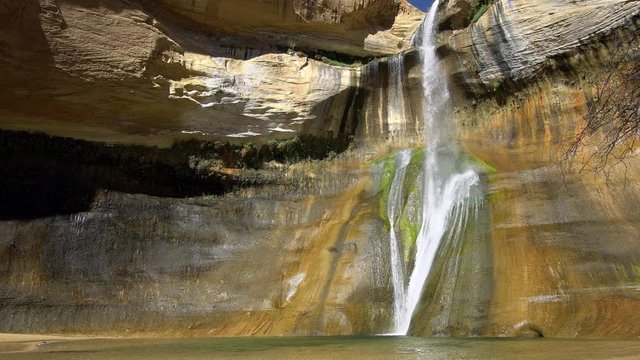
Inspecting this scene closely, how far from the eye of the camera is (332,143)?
16047 mm

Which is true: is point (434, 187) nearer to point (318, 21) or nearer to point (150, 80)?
point (318, 21)

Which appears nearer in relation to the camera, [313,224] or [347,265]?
[347,265]

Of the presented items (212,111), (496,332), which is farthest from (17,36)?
(496,332)

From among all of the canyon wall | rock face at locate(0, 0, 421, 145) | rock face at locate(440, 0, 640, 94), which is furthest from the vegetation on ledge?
rock face at locate(440, 0, 640, 94)

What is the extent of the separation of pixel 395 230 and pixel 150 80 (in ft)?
22.9

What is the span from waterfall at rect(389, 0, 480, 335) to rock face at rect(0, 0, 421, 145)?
2.32m

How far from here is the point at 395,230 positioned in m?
12.9

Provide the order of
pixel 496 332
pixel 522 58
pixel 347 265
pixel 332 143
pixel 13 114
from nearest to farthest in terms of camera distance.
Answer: pixel 496 332
pixel 347 265
pixel 13 114
pixel 522 58
pixel 332 143

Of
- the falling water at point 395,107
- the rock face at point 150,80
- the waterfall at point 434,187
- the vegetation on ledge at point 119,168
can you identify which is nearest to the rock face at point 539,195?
the waterfall at point 434,187

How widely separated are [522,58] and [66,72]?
36.7 feet

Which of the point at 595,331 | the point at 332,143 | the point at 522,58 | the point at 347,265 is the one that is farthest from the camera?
the point at 332,143

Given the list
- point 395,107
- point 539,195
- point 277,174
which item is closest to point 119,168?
point 277,174

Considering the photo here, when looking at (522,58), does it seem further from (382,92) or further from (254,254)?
(254,254)

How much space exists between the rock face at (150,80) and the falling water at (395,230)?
1977 millimetres
